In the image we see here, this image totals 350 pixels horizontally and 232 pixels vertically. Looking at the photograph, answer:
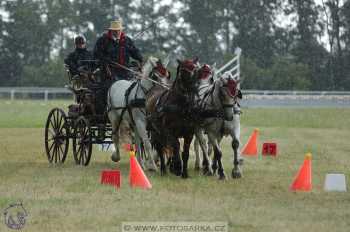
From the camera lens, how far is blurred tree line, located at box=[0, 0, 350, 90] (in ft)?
228

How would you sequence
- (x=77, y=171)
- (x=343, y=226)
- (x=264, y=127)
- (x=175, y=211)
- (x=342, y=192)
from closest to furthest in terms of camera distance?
(x=343, y=226)
(x=175, y=211)
(x=342, y=192)
(x=77, y=171)
(x=264, y=127)

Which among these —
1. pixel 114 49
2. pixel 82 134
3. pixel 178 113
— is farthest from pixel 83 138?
pixel 178 113

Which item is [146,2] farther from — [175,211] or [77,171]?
[175,211]

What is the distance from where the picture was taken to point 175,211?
11.8 metres

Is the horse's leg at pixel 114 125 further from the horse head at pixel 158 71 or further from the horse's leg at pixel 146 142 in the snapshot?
the horse head at pixel 158 71

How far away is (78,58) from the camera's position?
1897 cm

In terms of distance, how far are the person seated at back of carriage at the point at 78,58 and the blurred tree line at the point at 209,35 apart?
47720 mm

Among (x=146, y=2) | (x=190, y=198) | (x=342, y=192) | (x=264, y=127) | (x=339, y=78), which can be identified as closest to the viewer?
(x=190, y=198)

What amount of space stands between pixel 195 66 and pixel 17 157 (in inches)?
279

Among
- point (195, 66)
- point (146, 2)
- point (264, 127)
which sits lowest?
point (264, 127)

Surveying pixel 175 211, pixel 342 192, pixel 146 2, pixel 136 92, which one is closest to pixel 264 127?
pixel 136 92

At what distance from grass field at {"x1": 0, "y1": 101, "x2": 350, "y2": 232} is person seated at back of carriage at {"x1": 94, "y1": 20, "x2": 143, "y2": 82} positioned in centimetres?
198

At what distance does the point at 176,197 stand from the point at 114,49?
602 centimetres

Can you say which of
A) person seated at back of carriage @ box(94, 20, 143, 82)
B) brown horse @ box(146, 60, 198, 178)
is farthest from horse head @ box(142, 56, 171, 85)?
person seated at back of carriage @ box(94, 20, 143, 82)
